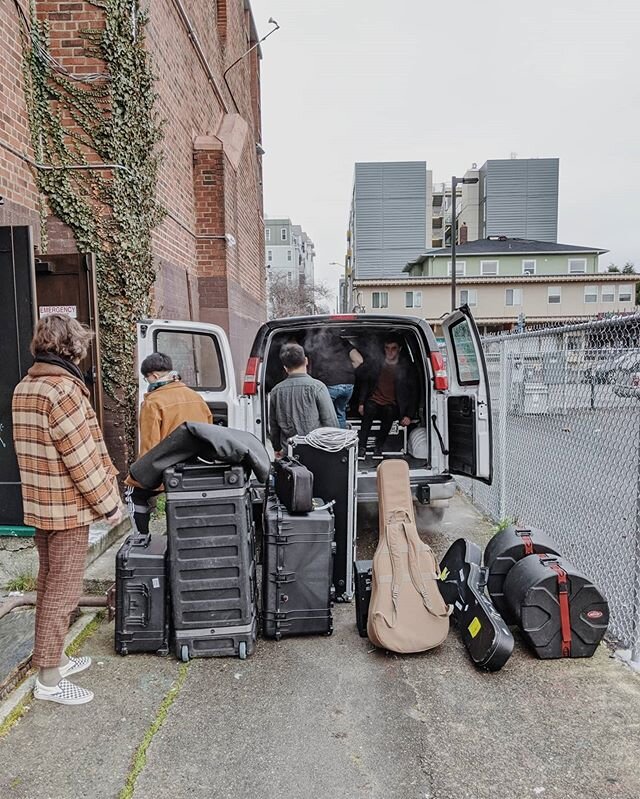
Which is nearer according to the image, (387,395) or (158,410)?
(158,410)

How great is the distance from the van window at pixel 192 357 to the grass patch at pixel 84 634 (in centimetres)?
369

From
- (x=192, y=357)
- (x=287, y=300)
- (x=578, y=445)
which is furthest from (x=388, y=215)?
(x=578, y=445)

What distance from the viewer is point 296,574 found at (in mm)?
3584

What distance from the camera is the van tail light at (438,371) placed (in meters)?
5.16

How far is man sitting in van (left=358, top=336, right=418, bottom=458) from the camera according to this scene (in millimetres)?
6656

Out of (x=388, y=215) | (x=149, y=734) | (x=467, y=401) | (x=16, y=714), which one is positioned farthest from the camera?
(x=388, y=215)

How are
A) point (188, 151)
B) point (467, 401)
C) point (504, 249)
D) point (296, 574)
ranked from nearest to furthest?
point (296, 574) → point (467, 401) → point (188, 151) → point (504, 249)

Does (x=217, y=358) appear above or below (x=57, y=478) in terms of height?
above

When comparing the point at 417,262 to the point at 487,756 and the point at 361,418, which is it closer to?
the point at 361,418

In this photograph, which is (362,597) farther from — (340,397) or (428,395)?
(340,397)

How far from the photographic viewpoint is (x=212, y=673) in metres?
3.25

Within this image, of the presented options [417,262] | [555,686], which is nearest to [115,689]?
[555,686]

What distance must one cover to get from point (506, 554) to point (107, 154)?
5.28 meters

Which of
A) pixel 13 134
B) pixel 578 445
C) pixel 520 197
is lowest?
pixel 578 445
